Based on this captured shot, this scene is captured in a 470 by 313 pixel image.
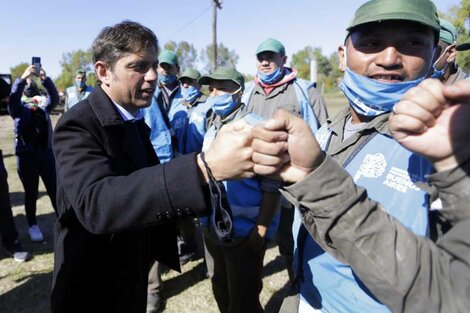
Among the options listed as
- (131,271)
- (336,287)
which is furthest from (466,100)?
(131,271)

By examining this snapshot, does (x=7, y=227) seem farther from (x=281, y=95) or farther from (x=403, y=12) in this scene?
(x=403, y=12)

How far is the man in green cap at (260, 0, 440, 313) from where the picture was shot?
43.3 inches

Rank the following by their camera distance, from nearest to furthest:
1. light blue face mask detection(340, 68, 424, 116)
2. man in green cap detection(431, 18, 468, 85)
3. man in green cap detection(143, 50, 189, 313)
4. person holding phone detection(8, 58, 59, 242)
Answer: light blue face mask detection(340, 68, 424, 116) → man in green cap detection(431, 18, 468, 85) → man in green cap detection(143, 50, 189, 313) → person holding phone detection(8, 58, 59, 242)

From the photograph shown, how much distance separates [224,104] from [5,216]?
3.35 m

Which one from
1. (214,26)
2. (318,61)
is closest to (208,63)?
(318,61)

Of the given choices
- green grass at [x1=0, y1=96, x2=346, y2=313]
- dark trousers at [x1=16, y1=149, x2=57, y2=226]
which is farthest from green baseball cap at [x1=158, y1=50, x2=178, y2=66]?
green grass at [x1=0, y1=96, x2=346, y2=313]

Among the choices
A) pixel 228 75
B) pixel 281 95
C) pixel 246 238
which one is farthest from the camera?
pixel 281 95

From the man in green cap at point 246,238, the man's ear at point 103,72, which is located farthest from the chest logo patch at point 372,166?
the man's ear at point 103,72

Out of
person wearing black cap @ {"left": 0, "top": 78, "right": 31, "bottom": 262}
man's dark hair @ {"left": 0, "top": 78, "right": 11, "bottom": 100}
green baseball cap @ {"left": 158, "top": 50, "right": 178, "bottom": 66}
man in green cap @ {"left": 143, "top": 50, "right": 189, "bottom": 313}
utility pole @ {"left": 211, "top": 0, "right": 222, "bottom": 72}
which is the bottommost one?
Result: person wearing black cap @ {"left": 0, "top": 78, "right": 31, "bottom": 262}

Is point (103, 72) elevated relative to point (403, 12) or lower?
lower

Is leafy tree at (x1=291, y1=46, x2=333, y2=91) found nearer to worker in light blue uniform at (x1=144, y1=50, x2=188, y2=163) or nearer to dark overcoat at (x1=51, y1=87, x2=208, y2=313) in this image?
worker in light blue uniform at (x1=144, y1=50, x2=188, y2=163)

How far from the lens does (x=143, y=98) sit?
2096mm

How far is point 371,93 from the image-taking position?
1.37 metres

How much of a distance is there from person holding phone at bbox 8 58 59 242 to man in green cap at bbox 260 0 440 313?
4677 mm
